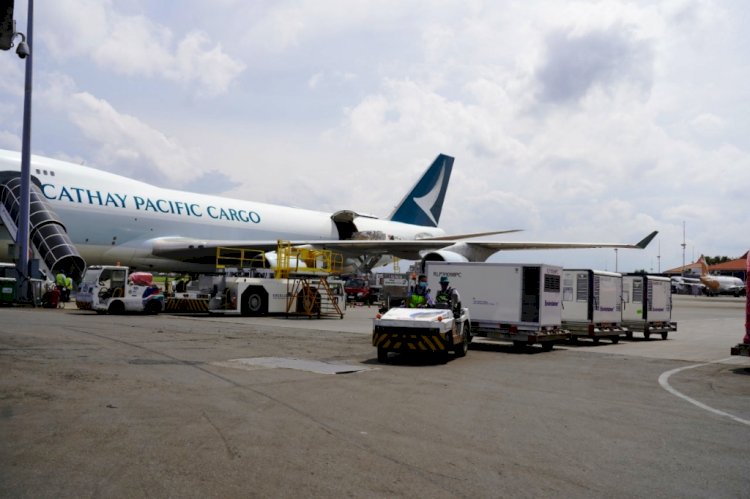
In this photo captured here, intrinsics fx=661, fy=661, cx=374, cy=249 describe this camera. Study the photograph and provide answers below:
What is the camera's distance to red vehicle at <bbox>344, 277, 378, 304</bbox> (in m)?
49.1

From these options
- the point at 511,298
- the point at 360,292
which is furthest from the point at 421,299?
the point at 360,292

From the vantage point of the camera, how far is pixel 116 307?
26062 millimetres

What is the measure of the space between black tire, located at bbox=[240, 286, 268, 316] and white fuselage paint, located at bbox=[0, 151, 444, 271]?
6607 mm

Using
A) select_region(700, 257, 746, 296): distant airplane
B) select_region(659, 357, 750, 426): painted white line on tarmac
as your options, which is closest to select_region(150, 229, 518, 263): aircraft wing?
select_region(659, 357, 750, 426): painted white line on tarmac

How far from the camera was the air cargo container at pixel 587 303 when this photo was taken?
21.5 m

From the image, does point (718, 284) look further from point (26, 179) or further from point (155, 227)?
point (26, 179)

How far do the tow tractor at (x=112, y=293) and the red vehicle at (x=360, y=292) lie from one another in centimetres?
2330

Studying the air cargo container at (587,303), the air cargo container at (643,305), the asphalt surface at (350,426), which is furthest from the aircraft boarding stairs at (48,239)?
the air cargo container at (643,305)

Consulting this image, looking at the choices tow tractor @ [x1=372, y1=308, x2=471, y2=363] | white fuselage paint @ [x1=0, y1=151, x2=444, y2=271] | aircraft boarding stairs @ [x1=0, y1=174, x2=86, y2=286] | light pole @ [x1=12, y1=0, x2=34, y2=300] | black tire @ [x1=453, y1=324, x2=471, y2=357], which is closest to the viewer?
tow tractor @ [x1=372, y1=308, x2=471, y2=363]

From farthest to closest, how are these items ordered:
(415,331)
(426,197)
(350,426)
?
(426,197) < (415,331) < (350,426)

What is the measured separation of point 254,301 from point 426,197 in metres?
23.4

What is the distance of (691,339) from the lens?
83.9 ft

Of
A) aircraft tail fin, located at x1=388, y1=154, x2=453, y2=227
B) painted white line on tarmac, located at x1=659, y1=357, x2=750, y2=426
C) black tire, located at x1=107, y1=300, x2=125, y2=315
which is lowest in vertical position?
painted white line on tarmac, located at x1=659, y1=357, x2=750, y2=426

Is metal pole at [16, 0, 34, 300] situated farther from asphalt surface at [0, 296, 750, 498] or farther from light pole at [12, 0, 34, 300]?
asphalt surface at [0, 296, 750, 498]
